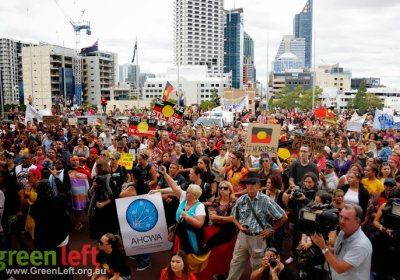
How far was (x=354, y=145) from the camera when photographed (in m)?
10.9

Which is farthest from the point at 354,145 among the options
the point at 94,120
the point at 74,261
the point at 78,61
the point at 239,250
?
the point at 78,61

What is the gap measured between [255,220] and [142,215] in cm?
169

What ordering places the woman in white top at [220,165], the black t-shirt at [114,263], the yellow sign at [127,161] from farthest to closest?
1. the woman in white top at [220,165]
2. the yellow sign at [127,161]
3. the black t-shirt at [114,263]

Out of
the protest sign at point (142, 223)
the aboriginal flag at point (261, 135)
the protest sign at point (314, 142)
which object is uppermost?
the aboriginal flag at point (261, 135)

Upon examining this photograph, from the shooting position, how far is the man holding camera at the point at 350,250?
11.0 feet

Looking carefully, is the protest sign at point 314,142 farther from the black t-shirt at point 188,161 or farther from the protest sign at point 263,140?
the black t-shirt at point 188,161

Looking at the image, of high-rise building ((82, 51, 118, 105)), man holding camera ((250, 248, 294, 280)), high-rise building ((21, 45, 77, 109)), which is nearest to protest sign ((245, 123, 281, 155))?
man holding camera ((250, 248, 294, 280))

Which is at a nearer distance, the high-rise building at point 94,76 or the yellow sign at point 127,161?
the yellow sign at point 127,161

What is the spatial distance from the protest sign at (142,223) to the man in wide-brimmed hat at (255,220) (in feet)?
4.11

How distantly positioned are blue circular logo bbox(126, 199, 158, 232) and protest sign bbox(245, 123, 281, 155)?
3.53 metres

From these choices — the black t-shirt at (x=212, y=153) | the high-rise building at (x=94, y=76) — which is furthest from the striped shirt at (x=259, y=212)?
the high-rise building at (x=94, y=76)

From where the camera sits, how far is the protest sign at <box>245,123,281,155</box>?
8664 mm

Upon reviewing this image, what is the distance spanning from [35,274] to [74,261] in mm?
562

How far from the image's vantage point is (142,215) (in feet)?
18.8
